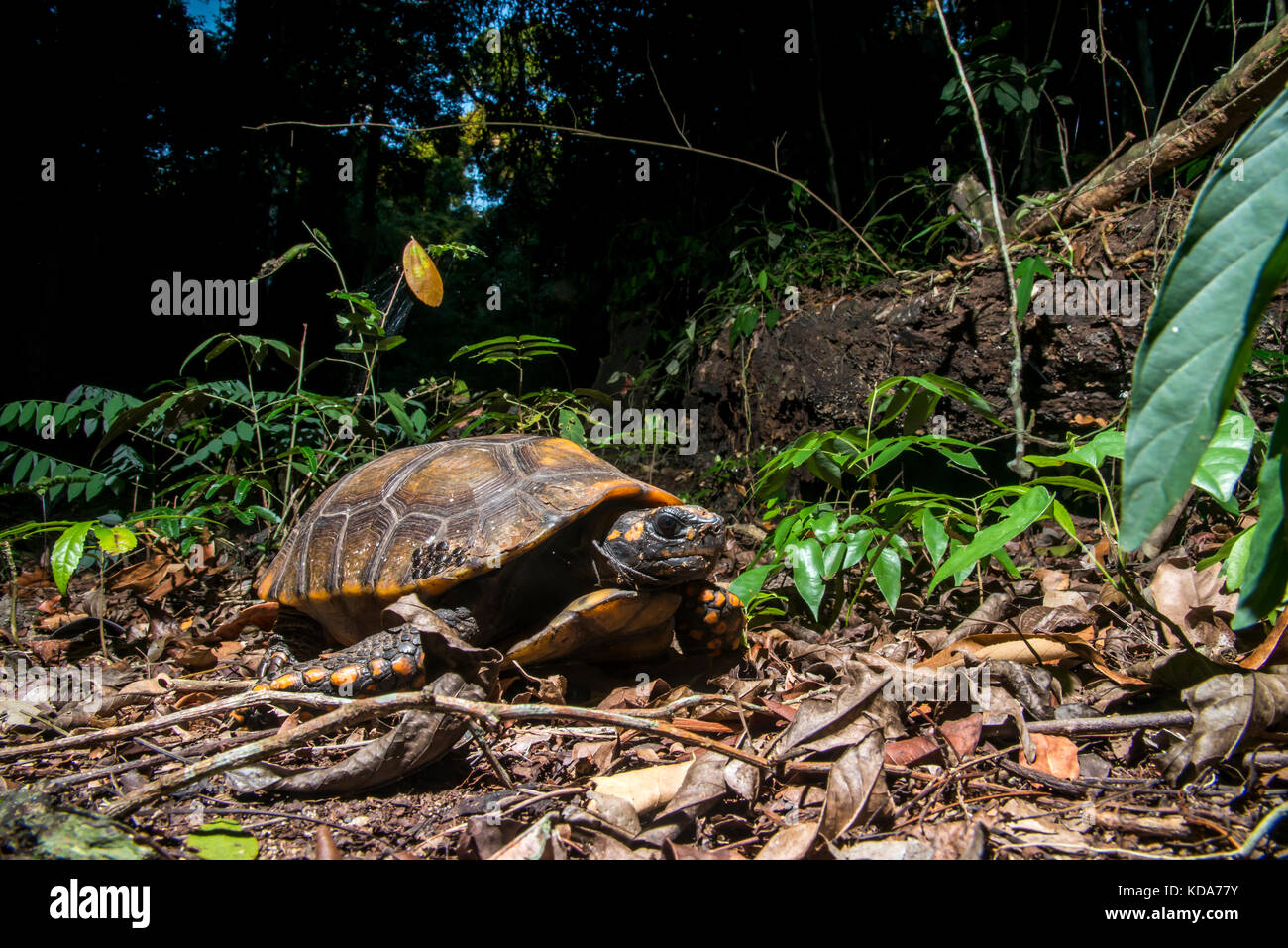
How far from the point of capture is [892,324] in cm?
420

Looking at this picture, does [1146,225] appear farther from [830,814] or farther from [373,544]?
[373,544]

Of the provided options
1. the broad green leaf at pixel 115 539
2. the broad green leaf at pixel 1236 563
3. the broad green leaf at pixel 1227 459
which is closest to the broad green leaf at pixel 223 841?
the broad green leaf at pixel 115 539

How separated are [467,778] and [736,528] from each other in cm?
250

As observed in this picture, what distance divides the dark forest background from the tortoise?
354 cm

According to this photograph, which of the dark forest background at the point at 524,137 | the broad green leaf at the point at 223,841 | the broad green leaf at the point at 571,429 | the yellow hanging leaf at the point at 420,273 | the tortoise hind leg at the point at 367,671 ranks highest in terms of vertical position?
the dark forest background at the point at 524,137

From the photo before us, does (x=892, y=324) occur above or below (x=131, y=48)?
below

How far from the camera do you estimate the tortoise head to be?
7.72ft

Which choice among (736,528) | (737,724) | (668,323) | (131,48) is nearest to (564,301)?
(668,323)

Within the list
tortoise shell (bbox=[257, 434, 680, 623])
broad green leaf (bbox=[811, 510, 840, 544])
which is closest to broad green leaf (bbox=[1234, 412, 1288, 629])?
broad green leaf (bbox=[811, 510, 840, 544])

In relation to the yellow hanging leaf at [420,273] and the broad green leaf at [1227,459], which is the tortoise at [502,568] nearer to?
the yellow hanging leaf at [420,273]

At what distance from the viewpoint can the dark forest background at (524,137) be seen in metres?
5.93

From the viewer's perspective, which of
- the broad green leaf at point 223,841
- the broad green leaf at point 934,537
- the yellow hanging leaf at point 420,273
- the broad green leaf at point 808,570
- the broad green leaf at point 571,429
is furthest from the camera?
the broad green leaf at point 571,429

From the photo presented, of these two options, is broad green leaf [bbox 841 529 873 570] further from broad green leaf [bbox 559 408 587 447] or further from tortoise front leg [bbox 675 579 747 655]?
broad green leaf [bbox 559 408 587 447]

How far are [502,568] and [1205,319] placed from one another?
81.6 inches
